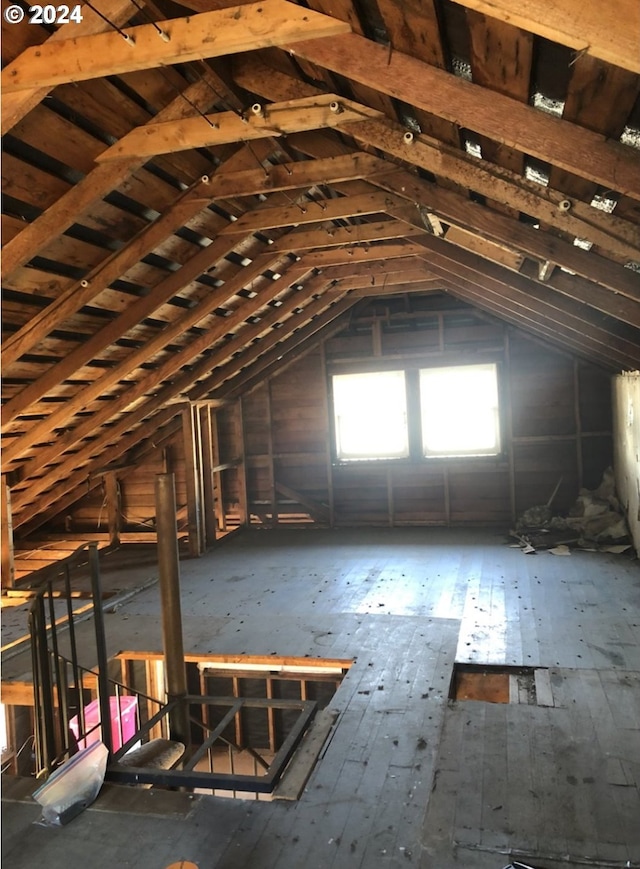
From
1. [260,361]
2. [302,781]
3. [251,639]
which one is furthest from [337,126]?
[260,361]

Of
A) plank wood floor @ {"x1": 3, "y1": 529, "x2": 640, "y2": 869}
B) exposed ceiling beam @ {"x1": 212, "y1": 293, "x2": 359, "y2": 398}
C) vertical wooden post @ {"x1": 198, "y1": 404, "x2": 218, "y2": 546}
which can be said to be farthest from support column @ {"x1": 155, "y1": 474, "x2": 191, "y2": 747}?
exposed ceiling beam @ {"x1": 212, "y1": 293, "x2": 359, "y2": 398}

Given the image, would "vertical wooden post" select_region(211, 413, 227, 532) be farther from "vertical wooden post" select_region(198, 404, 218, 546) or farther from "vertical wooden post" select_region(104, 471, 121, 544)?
"vertical wooden post" select_region(104, 471, 121, 544)

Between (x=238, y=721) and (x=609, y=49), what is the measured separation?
5585 millimetres

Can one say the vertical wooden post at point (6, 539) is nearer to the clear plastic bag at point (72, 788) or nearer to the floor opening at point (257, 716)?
→ the floor opening at point (257, 716)

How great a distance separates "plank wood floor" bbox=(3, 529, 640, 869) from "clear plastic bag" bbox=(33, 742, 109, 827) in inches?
2.0

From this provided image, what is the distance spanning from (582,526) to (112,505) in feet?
17.6

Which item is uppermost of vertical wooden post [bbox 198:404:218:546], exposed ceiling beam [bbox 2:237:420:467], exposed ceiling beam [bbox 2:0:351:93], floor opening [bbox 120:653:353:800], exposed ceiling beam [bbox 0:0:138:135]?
exposed ceiling beam [bbox 0:0:138:135]

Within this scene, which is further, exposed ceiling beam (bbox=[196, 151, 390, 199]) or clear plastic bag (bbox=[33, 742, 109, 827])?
exposed ceiling beam (bbox=[196, 151, 390, 199])

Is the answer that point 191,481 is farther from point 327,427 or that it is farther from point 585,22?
point 585,22

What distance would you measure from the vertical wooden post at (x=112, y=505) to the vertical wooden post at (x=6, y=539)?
5.61ft

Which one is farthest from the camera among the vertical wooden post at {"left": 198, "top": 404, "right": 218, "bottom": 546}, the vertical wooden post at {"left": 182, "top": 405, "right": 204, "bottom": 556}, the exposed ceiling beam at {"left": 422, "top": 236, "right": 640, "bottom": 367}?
the vertical wooden post at {"left": 198, "top": 404, "right": 218, "bottom": 546}

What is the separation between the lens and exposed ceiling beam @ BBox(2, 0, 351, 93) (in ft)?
6.34

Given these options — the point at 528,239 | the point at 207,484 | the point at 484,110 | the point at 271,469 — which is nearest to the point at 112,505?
the point at 207,484

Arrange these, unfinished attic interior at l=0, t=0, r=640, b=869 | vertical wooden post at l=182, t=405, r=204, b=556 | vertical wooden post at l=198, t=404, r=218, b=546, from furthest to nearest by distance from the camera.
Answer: vertical wooden post at l=198, t=404, r=218, b=546
vertical wooden post at l=182, t=405, r=204, b=556
unfinished attic interior at l=0, t=0, r=640, b=869
